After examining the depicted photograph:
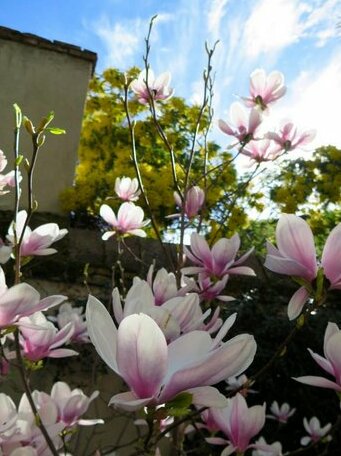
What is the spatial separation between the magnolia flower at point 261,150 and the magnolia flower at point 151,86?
0.35 metres

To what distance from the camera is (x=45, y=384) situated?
8.61ft

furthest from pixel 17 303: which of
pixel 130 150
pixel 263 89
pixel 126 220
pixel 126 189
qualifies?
pixel 130 150

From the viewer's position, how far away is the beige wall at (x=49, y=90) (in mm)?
4625

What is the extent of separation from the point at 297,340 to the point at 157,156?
10.7 ft

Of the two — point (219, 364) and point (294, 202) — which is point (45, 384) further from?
point (294, 202)

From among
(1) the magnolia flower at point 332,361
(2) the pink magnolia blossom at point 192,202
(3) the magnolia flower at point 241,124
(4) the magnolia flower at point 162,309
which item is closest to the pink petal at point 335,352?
(1) the magnolia flower at point 332,361

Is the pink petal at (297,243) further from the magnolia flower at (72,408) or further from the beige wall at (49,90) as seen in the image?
the beige wall at (49,90)

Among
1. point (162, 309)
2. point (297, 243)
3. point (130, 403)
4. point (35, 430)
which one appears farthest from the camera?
point (35, 430)

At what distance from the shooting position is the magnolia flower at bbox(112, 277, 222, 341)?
Result: 631 mm

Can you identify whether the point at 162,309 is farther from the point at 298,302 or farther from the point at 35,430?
the point at 35,430

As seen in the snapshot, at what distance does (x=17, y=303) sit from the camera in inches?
26.3

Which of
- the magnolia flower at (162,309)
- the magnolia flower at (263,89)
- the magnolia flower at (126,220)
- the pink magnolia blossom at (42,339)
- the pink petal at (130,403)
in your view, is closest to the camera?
the pink petal at (130,403)

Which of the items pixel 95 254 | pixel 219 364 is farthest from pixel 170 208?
pixel 219 364

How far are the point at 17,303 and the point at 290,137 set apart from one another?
3.96ft
